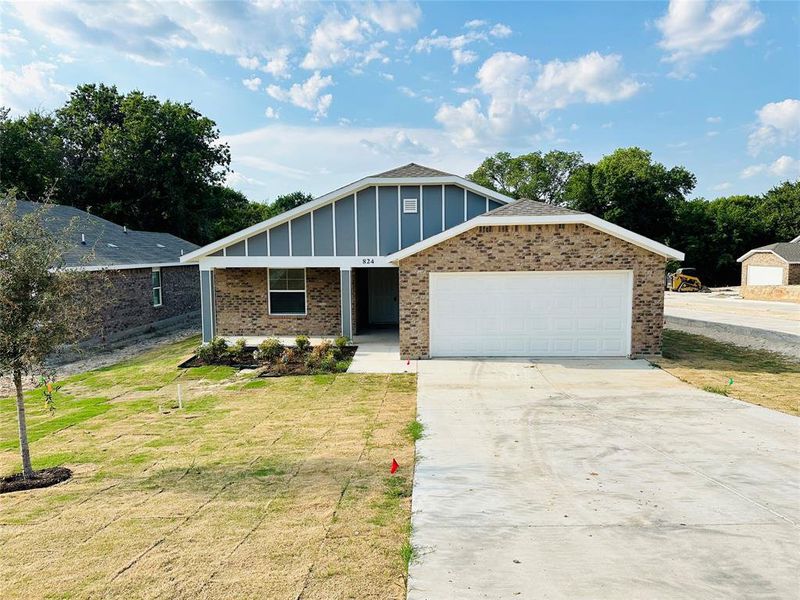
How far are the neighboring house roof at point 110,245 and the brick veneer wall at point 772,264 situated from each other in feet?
119

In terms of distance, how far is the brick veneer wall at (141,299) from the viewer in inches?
688

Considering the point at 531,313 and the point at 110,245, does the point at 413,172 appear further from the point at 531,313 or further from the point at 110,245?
the point at 110,245

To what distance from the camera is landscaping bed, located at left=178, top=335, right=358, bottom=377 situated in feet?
42.0

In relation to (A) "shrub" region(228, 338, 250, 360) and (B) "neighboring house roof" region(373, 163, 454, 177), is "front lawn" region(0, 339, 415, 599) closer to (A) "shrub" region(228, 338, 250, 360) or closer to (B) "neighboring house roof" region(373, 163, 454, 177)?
(A) "shrub" region(228, 338, 250, 360)

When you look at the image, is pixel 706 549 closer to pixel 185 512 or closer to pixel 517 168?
pixel 185 512

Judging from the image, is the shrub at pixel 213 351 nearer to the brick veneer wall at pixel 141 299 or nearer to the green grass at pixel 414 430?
the brick veneer wall at pixel 141 299

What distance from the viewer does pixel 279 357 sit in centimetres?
1383

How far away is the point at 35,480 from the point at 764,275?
42.3m

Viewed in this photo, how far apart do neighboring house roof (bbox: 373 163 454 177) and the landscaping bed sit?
533 centimetres

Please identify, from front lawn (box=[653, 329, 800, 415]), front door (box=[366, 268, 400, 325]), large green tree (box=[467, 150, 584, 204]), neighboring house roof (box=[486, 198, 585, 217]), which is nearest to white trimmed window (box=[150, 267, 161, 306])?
front door (box=[366, 268, 400, 325])

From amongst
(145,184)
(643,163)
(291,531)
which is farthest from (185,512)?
(643,163)

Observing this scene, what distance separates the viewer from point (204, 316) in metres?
16.0

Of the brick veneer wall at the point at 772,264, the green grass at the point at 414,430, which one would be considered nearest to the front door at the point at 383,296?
the green grass at the point at 414,430

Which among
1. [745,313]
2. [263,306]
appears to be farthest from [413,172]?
[745,313]
